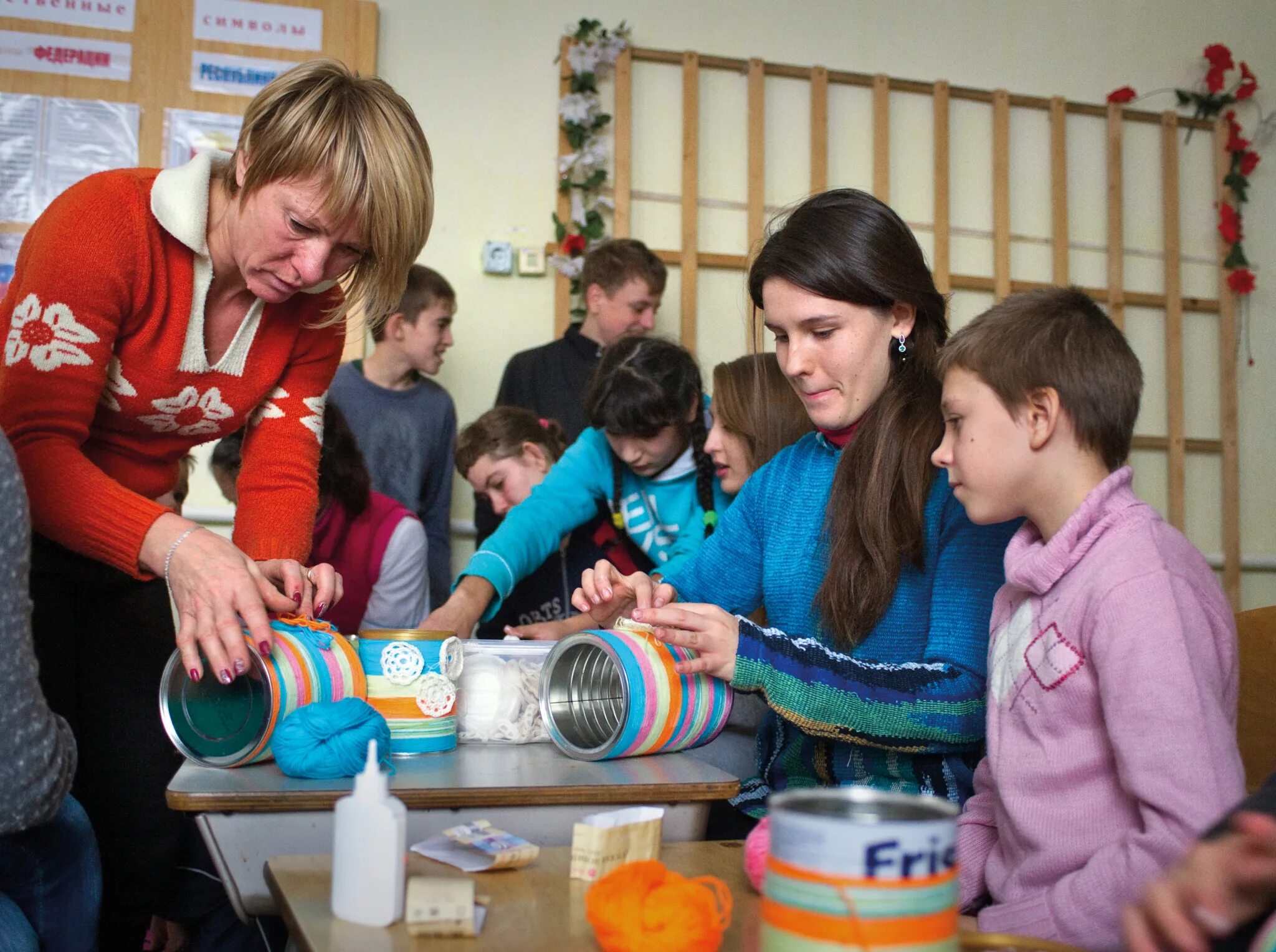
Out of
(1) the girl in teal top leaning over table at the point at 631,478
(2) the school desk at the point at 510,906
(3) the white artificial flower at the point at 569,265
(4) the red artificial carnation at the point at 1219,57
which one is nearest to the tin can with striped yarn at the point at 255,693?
(2) the school desk at the point at 510,906

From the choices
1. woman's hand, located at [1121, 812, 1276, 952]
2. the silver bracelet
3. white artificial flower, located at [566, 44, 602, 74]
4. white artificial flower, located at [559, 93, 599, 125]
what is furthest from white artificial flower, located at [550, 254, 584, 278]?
woman's hand, located at [1121, 812, 1276, 952]

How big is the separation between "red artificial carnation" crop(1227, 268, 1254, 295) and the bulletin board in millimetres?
3130

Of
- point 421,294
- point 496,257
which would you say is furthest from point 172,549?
A: point 496,257

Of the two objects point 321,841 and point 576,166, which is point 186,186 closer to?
point 321,841

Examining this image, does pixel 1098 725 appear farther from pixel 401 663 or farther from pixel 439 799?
pixel 401 663

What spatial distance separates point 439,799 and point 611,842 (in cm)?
23

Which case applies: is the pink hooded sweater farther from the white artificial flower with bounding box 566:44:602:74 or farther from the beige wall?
the white artificial flower with bounding box 566:44:602:74

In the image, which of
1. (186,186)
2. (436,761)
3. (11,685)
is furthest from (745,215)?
(11,685)

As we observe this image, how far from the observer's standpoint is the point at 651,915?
70cm

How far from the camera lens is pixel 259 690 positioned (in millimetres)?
1163

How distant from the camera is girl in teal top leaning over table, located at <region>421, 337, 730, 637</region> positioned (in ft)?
7.12

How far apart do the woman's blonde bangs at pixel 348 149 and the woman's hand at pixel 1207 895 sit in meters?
1.07

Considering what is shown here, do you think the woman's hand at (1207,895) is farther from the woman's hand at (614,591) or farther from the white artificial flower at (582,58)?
the white artificial flower at (582,58)

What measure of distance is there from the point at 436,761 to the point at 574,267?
266 centimetres
